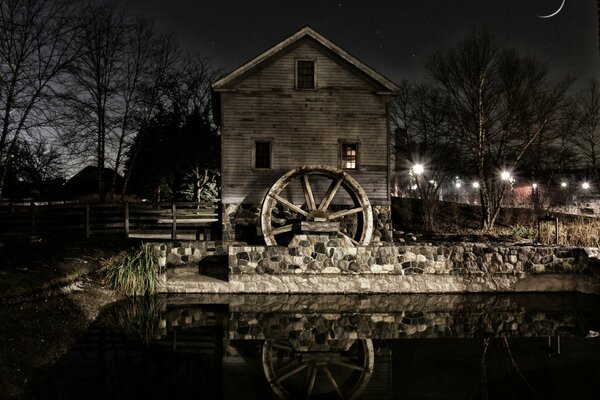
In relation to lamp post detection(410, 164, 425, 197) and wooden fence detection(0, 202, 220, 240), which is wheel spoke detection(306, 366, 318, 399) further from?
lamp post detection(410, 164, 425, 197)

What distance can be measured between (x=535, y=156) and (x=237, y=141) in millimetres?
18628

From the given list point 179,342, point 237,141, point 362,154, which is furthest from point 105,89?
point 179,342

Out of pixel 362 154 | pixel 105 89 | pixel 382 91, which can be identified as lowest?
pixel 362 154

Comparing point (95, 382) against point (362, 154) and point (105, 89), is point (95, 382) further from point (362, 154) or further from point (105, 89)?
point (105, 89)

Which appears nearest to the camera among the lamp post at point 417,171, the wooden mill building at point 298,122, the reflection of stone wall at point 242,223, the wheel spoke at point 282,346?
the wheel spoke at point 282,346

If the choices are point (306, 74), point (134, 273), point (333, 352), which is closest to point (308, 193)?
point (306, 74)

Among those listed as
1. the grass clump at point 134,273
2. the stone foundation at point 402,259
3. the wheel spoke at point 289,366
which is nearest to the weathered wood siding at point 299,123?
the stone foundation at point 402,259

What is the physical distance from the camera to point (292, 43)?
52.5 ft

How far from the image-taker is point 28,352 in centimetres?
588

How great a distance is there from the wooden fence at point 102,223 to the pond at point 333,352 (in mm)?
7890

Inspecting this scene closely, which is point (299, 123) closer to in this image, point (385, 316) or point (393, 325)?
point (385, 316)

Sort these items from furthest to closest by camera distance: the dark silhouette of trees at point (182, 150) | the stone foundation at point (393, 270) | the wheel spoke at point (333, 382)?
1. the dark silhouette of trees at point (182, 150)
2. the stone foundation at point (393, 270)
3. the wheel spoke at point (333, 382)

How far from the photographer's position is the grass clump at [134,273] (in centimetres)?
1030

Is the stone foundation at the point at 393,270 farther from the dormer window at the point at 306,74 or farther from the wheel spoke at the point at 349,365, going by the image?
the dormer window at the point at 306,74
